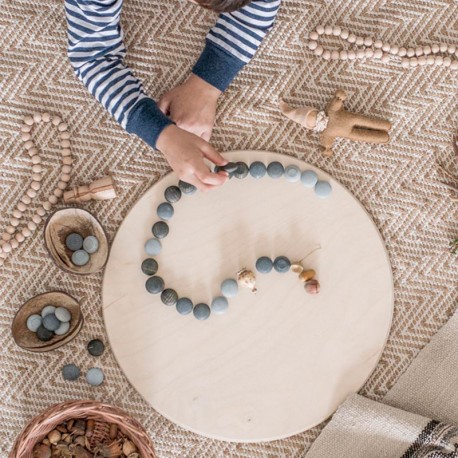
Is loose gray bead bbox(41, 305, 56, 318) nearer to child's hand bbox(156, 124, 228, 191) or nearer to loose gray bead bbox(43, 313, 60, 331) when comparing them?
loose gray bead bbox(43, 313, 60, 331)

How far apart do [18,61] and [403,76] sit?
615mm

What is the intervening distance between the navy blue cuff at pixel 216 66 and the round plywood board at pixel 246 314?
0.15 meters

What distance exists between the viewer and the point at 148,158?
93cm

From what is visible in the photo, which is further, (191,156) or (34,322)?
(34,322)

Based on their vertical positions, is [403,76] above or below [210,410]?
above

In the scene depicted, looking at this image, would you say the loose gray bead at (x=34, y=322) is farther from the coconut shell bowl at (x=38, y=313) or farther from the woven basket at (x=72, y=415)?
the woven basket at (x=72, y=415)

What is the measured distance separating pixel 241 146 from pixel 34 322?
0.42m

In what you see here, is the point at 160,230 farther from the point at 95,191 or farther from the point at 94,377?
the point at 94,377

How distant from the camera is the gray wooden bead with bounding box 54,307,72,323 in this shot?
89cm

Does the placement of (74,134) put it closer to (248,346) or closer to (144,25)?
(144,25)

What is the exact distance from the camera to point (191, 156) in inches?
30.2

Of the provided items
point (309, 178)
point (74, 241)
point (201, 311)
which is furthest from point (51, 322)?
point (309, 178)

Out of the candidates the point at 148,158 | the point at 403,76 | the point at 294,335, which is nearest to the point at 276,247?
the point at 294,335

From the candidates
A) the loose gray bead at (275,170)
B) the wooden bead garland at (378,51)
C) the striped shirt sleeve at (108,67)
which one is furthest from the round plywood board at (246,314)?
the wooden bead garland at (378,51)
